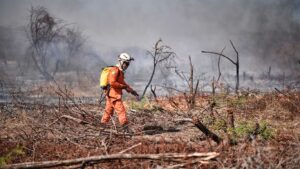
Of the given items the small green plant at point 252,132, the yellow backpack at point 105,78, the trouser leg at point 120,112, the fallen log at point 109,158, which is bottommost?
the fallen log at point 109,158

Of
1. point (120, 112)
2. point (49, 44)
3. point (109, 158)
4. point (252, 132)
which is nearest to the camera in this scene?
point (109, 158)

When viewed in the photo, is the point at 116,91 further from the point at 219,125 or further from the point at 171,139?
the point at 219,125

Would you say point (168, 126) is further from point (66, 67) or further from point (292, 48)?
point (292, 48)

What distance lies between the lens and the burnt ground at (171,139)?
579cm

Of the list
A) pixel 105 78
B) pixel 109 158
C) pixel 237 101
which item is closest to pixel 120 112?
pixel 105 78

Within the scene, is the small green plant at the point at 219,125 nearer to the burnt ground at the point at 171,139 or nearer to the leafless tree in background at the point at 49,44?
the burnt ground at the point at 171,139

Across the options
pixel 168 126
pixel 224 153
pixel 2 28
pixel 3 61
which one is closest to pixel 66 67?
pixel 3 61

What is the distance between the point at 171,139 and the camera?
27.0ft

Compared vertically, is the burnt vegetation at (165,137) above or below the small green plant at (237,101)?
below

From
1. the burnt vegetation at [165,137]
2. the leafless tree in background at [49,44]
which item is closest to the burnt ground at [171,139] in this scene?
the burnt vegetation at [165,137]

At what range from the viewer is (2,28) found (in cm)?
7550

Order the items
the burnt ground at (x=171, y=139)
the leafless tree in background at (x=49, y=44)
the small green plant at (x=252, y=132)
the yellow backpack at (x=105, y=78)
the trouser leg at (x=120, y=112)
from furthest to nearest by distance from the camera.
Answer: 1. the leafless tree in background at (x=49, y=44)
2. the yellow backpack at (x=105, y=78)
3. the trouser leg at (x=120, y=112)
4. the small green plant at (x=252, y=132)
5. the burnt ground at (x=171, y=139)

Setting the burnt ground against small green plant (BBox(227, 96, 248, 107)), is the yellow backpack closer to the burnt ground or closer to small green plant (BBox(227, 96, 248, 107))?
the burnt ground

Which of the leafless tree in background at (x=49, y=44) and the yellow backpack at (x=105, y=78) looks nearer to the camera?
the yellow backpack at (x=105, y=78)
